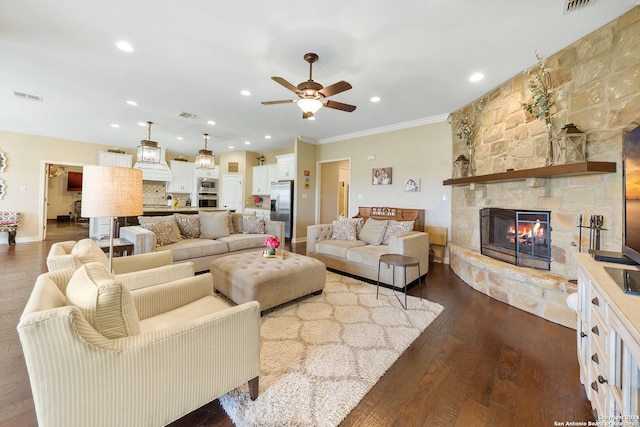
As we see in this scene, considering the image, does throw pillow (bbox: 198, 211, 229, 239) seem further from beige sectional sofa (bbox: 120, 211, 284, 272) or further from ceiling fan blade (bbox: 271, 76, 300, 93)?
ceiling fan blade (bbox: 271, 76, 300, 93)

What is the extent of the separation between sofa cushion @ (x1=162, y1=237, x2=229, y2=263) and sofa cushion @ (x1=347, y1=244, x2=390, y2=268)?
75.8 inches

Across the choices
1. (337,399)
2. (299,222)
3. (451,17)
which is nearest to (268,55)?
(451,17)

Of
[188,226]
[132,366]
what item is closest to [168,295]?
[132,366]

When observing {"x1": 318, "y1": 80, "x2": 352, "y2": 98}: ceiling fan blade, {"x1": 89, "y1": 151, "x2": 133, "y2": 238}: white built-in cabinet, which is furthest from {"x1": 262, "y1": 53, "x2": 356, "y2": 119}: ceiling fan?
{"x1": 89, "y1": 151, "x2": 133, "y2": 238}: white built-in cabinet

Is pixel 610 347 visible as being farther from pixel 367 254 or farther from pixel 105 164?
pixel 105 164

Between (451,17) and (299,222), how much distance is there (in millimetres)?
4855

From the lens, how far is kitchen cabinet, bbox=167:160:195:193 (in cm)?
773

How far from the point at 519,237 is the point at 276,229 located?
3.55m

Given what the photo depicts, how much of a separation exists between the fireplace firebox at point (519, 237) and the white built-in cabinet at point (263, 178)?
17.8ft

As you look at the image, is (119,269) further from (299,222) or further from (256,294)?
(299,222)

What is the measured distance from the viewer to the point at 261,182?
7.64 m

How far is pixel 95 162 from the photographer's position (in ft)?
21.7

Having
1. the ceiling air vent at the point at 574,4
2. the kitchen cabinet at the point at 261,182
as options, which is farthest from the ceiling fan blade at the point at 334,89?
the kitchen cabinet at the point at 261,182

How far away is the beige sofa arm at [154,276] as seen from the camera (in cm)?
175
